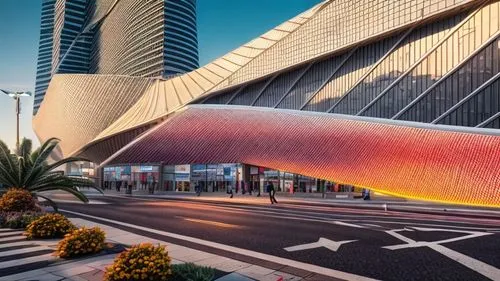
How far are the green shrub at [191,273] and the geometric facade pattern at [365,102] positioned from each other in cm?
2053

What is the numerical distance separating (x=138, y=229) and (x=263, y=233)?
5097 mm

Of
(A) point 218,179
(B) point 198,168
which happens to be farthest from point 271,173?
(B) point 198,168

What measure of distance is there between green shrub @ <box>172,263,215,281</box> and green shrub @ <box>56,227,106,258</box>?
3.57 m

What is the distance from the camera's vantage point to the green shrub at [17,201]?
1667 centimetres

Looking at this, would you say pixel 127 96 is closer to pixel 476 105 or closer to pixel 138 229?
pixel 476 105

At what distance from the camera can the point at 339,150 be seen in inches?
1216

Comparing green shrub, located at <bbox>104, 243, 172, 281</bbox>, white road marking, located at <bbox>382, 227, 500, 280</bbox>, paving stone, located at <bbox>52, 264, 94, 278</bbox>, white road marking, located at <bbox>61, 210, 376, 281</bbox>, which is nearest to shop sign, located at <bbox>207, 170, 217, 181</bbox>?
white road marking, located at <bbox>61, 210, 376, 281</bbox>

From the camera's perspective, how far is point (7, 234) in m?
13.9

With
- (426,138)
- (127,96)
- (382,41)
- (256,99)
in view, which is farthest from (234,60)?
(426,138)

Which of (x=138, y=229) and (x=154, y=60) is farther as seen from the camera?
(x=154, y=60)

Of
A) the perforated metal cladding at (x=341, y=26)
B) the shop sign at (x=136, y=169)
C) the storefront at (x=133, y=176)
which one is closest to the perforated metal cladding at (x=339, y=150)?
the perforated metal cladding at (x=341, y=26)

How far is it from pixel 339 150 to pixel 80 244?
77.9 ft

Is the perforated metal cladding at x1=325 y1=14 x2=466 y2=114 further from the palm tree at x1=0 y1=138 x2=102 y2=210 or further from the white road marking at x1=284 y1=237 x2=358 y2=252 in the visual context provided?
the palm tree at x1=0 y1=138 x2=102 y2=210

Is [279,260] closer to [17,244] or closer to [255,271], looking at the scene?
[255,271]
